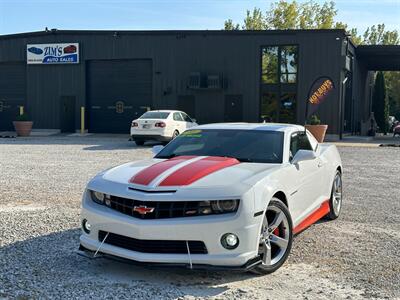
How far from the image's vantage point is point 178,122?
2080 cm

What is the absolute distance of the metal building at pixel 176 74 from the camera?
26.1 meters

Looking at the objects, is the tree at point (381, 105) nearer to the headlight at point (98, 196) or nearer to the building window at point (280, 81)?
the building window at point (280, 81)

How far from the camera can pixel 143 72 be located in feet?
94.2

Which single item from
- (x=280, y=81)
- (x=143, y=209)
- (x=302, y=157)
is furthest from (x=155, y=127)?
(x=143, y=209)

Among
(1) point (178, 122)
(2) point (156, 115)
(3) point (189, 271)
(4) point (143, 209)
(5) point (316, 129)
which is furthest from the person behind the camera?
(5) point (316, 129)

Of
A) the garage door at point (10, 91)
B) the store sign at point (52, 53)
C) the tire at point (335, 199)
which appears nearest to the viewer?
the tire at point (335, 199)

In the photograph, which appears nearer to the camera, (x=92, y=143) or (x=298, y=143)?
(x=298, y=143)

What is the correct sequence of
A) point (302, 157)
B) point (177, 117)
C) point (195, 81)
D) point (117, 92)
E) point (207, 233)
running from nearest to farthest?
point (207, 233) < point (302, 157) < point (177, 117) < point (195, 81) < point (117, 92)

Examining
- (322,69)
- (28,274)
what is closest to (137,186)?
(28,274)

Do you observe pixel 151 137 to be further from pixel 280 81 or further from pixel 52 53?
pixel 52 53

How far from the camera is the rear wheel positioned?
7.20 m

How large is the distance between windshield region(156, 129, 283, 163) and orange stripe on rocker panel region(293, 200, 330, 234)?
2.64ft

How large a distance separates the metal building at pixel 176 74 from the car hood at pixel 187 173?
21372mm

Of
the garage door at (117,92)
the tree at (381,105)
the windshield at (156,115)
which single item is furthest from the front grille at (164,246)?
the tree at (381,105)
